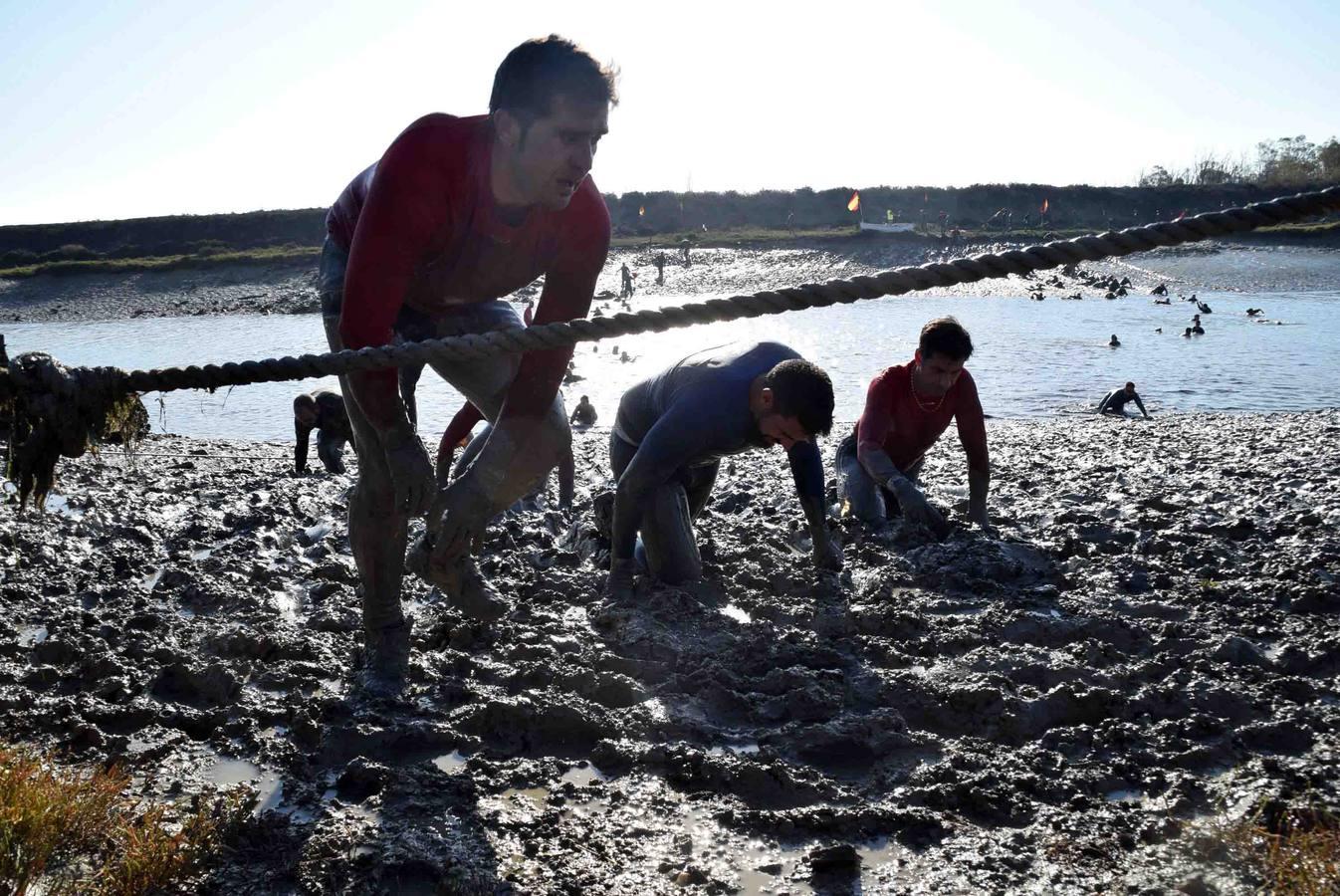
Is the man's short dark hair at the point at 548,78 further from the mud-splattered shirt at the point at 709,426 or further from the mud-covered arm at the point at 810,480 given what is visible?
the mud-covered arm at the point at 810,480

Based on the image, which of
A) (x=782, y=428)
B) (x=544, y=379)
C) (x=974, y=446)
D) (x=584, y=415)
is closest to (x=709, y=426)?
(x=782, y=428)

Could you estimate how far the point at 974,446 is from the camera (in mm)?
6172

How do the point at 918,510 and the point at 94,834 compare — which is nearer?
the point at 94,834

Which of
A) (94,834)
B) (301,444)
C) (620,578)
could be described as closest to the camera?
(94,834)

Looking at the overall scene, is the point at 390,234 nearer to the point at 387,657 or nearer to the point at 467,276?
the point at 467,276

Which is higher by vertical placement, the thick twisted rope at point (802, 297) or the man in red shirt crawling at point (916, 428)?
the thick twisted rope at point (802, 297)

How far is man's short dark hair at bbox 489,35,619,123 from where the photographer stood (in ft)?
9.92

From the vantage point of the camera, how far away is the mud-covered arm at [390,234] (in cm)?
310

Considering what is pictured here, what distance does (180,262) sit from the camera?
4409cm

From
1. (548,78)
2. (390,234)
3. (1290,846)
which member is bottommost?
(1290,846)

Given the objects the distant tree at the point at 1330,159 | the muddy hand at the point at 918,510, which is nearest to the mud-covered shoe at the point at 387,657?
the muddy hand at the point at 918,510

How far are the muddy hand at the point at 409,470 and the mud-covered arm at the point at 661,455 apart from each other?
5.04ft

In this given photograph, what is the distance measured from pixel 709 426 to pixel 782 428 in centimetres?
37

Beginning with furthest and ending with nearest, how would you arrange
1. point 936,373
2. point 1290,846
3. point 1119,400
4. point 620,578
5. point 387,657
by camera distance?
point 1119,400, point 936,373, point 620,578, point 387,657, point 1290,846
